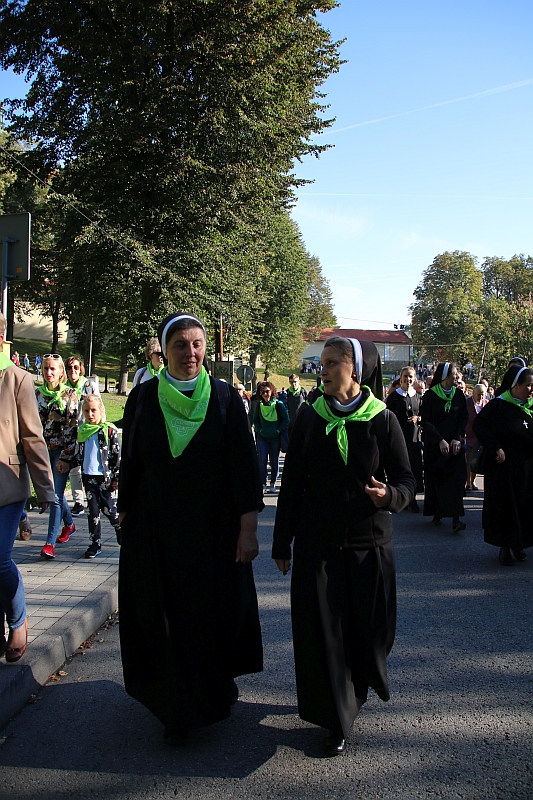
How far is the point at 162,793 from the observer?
3074mm

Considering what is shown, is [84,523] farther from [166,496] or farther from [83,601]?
[166,496]

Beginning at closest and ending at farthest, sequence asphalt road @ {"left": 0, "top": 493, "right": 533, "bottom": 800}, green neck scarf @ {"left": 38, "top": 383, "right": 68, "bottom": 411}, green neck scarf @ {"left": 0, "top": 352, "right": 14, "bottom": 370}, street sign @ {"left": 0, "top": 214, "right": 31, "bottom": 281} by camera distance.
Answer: asphalt road @ {"left": 0, "top": 493, "right": 533, "bottom": 800} → green neck scarf @ {"left": 0, "top": 352, "right": 14, "bottom": 370} → green neck scarf @ {"left": 38, "top": 383, "right": 68, "bottom": 411} → street sign @ {"left": 0, "top": 214, "right": 31, "bottom": 281}

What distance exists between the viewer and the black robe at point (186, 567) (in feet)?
11.6

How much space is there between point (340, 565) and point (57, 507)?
4323 millimetres

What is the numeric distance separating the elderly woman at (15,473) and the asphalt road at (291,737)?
0.45 m

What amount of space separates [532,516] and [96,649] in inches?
176

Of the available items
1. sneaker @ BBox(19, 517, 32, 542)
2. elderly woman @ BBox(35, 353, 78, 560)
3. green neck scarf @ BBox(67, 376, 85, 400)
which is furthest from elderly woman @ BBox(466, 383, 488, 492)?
sneaker @ BBox(19, 517, 32, 542)

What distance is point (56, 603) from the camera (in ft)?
17.9

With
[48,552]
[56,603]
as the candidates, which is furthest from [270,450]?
[56,603]

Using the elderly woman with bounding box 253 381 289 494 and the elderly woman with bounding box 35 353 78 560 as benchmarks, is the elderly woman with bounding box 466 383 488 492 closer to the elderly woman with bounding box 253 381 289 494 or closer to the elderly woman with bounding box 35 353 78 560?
the elderly woman with bounding box 253 381 289 494

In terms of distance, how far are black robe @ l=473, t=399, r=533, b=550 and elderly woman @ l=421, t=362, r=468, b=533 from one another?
1557 mm

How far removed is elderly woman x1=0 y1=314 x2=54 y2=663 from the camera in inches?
162

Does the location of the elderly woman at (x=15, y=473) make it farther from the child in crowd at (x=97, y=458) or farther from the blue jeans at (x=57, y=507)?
the child in crowd at (x=97, y=458)

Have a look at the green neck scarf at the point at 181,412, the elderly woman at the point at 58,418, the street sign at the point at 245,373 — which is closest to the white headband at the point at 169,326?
the green neck scarf at the point at 181,412
